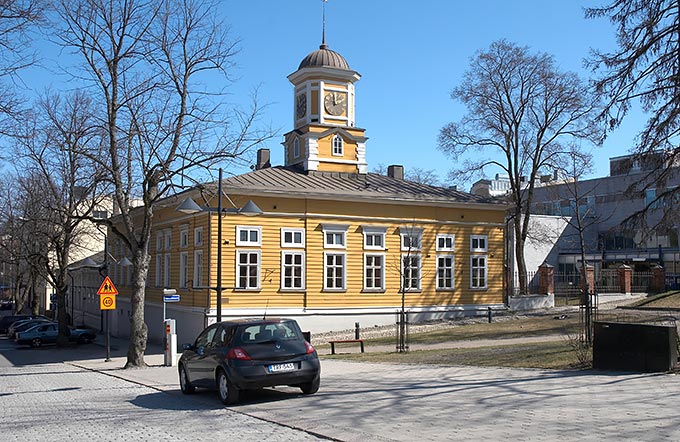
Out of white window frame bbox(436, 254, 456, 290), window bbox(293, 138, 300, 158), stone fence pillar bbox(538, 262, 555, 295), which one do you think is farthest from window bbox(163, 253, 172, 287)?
stone fence pillar bbox(538, 262, 555, 295)

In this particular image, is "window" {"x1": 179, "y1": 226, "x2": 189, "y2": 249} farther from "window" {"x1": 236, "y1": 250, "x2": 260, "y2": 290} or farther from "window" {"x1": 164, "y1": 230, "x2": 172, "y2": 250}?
"window" {"x1": 236, "y1": 250, "x2": 260, "y2": 290}

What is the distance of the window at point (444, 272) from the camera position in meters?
37.8

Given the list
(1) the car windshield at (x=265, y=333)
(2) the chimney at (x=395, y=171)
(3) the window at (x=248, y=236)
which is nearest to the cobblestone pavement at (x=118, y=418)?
(1) the car windshield at (x=265, y=333)

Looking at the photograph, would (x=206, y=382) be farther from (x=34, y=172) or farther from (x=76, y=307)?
(x=76, y=307)

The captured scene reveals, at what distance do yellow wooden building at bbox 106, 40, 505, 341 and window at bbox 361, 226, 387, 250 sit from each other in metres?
0.06

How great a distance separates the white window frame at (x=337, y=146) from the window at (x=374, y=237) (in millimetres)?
6364

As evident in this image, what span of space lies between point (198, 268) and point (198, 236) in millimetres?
1472

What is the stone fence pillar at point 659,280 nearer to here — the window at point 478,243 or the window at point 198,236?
the window at point 478,243

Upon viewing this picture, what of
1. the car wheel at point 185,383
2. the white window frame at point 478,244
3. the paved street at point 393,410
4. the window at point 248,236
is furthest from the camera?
the white window frame at point 478,244

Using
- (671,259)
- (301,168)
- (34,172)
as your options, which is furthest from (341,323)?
(671,259)

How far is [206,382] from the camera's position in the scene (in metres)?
14.4

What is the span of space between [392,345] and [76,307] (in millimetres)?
48153

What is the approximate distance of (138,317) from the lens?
24703 millimetres

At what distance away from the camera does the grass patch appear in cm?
1735
